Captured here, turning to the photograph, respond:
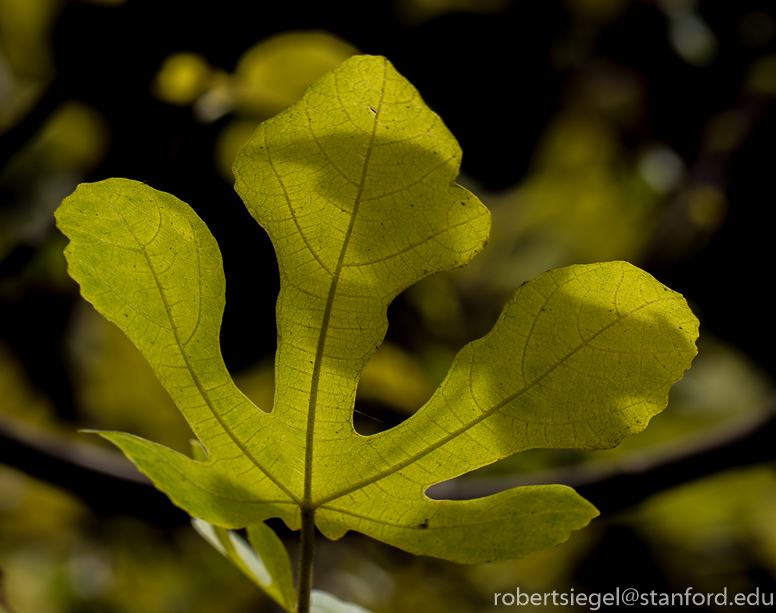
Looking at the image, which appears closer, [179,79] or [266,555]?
[266,555]

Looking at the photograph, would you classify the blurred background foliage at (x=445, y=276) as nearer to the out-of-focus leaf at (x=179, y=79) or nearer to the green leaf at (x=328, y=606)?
the out-of-focus leaf at (x=179, y=79)

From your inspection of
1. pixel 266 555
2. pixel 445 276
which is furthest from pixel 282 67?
pixel 266 555

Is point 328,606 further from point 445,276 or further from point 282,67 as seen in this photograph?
point 445,276

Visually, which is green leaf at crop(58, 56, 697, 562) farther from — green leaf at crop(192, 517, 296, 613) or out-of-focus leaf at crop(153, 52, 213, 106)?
out-of-focus leaf at crop(153, 52, 213, 106)

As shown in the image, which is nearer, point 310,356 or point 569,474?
point 310,356

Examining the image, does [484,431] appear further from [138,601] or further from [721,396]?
[721,396]

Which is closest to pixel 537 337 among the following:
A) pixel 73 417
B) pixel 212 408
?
pixel 212 408
